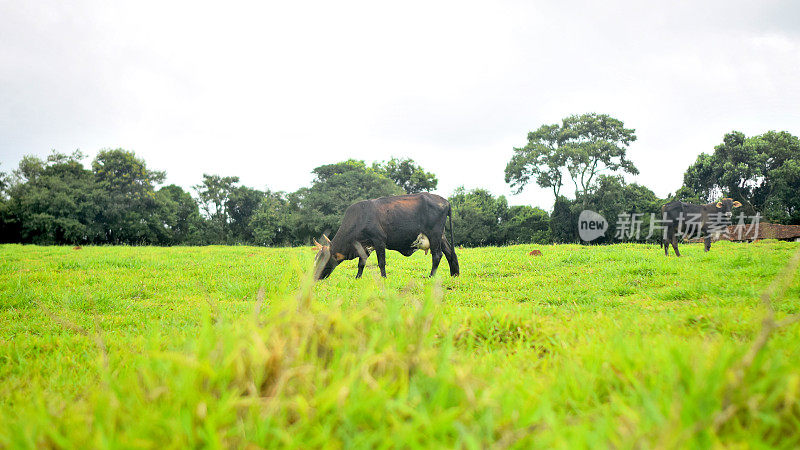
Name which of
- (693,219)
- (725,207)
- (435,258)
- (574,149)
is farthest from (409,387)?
(574,149)

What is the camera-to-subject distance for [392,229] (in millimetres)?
Result: 9555

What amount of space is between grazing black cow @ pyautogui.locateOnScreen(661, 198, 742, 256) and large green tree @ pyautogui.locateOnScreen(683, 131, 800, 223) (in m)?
26.1

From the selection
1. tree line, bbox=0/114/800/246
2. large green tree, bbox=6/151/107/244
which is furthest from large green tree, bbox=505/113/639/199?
large green tree, bbox=6/151/107/244

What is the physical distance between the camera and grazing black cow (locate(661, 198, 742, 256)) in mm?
13961

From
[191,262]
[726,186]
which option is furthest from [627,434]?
[726,186]

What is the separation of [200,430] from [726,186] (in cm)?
4707

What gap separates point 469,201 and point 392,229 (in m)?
40.6

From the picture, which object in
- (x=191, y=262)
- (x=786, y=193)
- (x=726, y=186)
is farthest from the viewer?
(x=726, y=186)

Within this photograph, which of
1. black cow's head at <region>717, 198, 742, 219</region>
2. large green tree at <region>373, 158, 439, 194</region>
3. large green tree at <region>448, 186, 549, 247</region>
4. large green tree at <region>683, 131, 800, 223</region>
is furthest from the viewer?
large green tree at <region>373, 158, 439, 194</region>

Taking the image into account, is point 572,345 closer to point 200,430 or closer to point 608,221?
point 200,430

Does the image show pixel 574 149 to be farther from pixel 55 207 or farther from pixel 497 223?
pixel 55 207

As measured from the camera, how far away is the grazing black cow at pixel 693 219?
14.0 meters

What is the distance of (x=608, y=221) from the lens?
3781cm

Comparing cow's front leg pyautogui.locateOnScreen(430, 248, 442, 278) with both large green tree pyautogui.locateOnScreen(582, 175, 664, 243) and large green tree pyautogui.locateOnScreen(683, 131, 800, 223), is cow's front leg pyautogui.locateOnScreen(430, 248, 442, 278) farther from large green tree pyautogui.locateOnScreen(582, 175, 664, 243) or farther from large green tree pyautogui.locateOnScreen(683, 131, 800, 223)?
large green tree pyautogui.locateOnScreen(683, 131, 800, 223)
